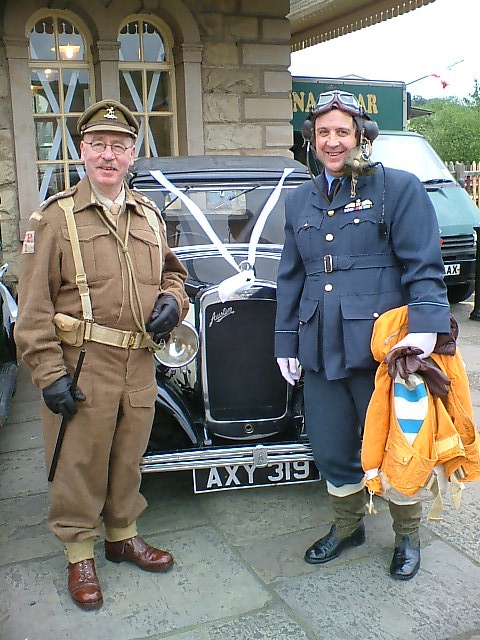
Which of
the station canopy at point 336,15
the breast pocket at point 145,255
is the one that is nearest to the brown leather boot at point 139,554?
the breast pocket at point 145,255

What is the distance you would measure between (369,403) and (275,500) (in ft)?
4.19

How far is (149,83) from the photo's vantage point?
913cm

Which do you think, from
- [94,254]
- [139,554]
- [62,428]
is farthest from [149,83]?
[139,554]

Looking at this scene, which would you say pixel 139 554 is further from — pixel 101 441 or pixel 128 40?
pixel 128 40

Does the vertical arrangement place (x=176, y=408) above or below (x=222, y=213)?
below

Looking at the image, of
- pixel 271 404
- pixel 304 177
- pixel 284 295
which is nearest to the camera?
pixel 284 295

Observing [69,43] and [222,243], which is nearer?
[222,243]

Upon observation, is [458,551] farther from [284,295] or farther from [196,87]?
[196,87]

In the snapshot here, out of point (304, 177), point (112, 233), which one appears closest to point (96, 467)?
point (112, 233)

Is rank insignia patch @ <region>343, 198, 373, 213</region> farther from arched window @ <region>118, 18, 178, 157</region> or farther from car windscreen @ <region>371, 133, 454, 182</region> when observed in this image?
car windscreen @ <region>371, 133, 454, 182</region>

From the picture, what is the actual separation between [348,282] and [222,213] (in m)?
1.68

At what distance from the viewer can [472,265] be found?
910cm

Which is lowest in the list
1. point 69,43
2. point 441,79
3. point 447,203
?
point 447,203

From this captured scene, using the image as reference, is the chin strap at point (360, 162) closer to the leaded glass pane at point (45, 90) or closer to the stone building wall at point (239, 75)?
the stone building wall at point (239, 75)
